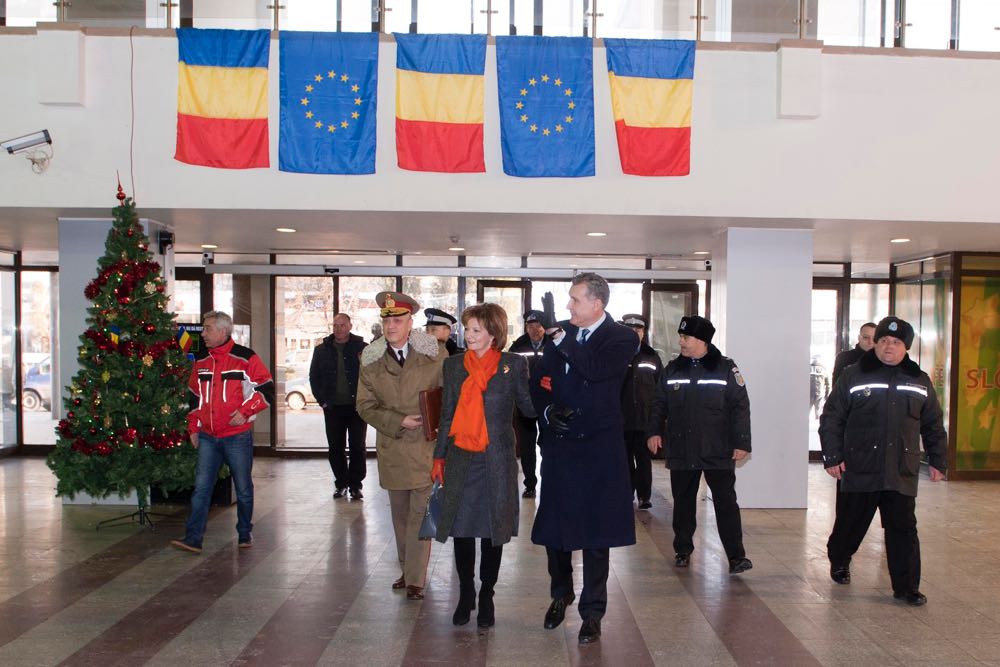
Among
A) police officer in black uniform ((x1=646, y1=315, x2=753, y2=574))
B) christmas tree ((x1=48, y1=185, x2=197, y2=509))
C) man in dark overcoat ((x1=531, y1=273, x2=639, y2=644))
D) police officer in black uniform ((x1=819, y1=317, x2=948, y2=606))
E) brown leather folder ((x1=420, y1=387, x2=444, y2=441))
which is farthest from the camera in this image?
christmas tree ((x1=48, y1=185, x2=197, y2=509))

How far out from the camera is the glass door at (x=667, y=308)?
43.1 feet

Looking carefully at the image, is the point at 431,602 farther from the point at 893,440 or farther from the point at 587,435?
the point at 893,440

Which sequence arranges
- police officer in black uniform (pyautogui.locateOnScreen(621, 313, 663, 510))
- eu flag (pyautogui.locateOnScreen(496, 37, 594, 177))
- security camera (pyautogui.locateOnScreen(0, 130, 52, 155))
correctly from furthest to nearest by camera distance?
police officer in black uniform (pyautogui.locateOnScreen(621, 313, 663, 510)) → eu flag (pyautogui.locateOnScreen(496, 37, 594, 177)) → security camera (pyautogui.locateOnScreen(0, 130, 52, 155))

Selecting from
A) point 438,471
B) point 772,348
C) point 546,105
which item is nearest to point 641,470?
point 772,348

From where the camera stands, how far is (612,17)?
853 centimetres

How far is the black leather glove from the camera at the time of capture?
4.64m

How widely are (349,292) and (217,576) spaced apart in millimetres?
6984

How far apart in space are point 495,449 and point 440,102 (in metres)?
4.31

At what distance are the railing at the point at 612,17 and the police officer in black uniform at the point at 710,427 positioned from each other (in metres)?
3.71

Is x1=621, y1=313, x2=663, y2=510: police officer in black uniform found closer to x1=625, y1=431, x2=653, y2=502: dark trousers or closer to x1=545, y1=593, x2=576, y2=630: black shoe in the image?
x1=625, y1=431, x2=653, y2=502: dark trousers

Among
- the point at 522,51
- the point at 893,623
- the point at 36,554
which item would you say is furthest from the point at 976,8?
the point at 36,554

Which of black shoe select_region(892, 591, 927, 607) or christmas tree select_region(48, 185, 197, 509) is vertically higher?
christmas tree select_region(48, 185, 197, 509)

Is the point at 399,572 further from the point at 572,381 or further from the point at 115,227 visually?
the point at 115,227

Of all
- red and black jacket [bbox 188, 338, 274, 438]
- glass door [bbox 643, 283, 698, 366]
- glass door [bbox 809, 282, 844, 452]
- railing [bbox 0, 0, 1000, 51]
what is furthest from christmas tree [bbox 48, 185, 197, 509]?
glass door [bbox 809, 282, 844, 452]
